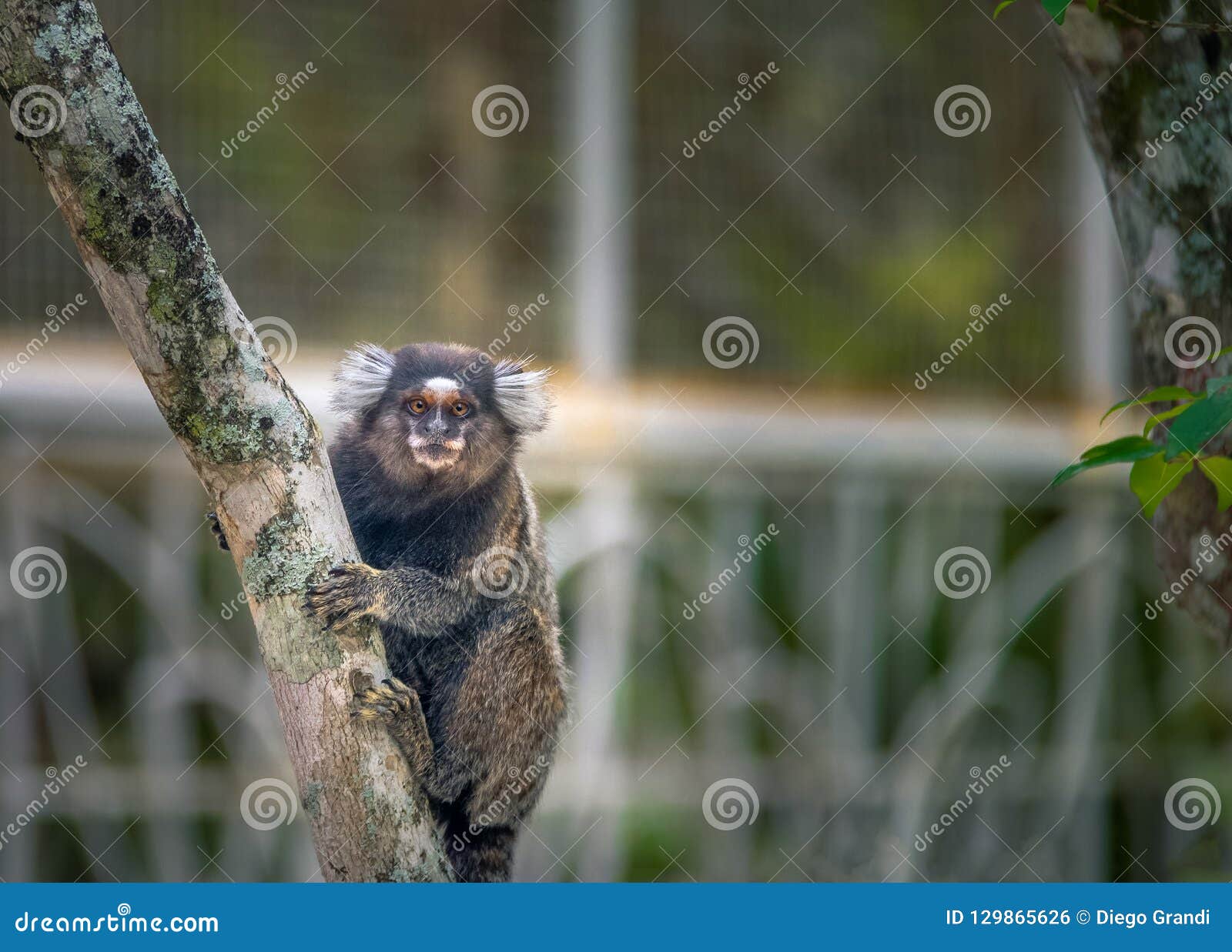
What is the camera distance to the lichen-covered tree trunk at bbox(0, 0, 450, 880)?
284 centimetres

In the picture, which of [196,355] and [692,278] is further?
[692,278]

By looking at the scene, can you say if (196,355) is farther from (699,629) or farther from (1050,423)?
(1050,423)

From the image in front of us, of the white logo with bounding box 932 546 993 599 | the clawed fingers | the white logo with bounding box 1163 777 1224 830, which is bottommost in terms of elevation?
the white logo with bounding box 1163 777 1224 830

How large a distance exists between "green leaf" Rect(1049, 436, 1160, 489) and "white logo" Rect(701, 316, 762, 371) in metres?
5.92

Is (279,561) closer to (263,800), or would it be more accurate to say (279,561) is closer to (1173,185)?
(1173,185)

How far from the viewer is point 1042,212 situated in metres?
9.23

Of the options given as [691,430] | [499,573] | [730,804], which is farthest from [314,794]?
[691,430]

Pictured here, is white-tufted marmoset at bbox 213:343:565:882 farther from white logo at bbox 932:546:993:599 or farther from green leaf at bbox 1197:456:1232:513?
white logo at bbox 932:546:993:599

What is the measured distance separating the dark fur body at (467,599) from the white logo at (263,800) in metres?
3.05

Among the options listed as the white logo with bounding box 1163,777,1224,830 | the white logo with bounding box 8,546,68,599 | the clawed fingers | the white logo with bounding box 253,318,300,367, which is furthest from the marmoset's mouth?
the white logo with bounding box 1163,777,1224,830

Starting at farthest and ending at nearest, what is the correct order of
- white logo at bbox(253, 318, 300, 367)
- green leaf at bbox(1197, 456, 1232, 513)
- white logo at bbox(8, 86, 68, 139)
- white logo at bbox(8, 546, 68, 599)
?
white logo at bbox(253, 318, 300, 367)
white logo at bbox(8, 546, 68, 599)
white logo at bbox(8, 86, 68, 139)
green leaf at bbox(1197, 456, 1232, 513)

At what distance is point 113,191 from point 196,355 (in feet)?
1.46

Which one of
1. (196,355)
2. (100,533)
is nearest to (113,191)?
(196,355)

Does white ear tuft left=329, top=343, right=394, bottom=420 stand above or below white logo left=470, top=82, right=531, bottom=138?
below
